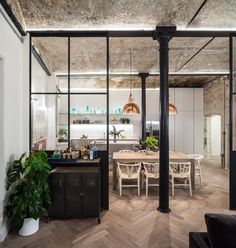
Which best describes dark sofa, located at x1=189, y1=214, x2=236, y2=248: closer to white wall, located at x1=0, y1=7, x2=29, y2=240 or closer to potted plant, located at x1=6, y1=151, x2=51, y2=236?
potted plant, located at x1=6, y1=151, x2=51, y2=236

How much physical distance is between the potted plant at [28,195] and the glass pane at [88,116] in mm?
5607

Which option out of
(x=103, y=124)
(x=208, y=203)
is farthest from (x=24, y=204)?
(x=103, y=124)

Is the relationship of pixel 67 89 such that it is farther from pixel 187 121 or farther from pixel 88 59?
pixel 187 121

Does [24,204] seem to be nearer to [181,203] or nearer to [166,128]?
[166,128]

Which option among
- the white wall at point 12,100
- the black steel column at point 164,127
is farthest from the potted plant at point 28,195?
the black steel column at point 164,127

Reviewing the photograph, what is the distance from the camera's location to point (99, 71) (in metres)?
6.80

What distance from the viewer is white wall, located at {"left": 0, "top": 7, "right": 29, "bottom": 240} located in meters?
3.05

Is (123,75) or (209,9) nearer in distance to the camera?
(209,9)

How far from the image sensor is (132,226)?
3422mm

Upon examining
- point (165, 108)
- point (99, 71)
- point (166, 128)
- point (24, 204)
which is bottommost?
point (24, 204)

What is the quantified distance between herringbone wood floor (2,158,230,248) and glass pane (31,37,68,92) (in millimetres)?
3134

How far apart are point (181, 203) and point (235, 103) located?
3151 millimetres

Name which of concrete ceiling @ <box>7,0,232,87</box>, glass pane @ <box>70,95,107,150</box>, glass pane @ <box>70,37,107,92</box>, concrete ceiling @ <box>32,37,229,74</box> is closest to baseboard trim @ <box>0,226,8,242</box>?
concrete ceiling @ <box>7,0,232,87</box>

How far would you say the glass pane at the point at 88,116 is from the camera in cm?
893
